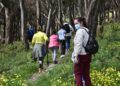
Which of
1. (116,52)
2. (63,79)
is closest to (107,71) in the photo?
(63,79)

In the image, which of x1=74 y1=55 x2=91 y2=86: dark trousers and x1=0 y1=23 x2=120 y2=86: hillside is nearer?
x1=74 y1=55 x2=91 y2=86: dark trousers

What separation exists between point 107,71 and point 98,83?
1.39 m

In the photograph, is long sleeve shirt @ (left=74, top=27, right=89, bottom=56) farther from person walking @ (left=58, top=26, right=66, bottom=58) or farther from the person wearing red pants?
person walking @ (left=58, top=26, right=66, bottom=58)

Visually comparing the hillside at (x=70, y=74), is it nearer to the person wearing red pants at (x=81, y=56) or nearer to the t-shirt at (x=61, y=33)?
the person wearing red pants at (x=81, y=56)

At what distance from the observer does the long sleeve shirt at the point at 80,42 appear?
398 inches

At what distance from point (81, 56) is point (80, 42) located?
0.34 metres

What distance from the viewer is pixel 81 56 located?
10219mm

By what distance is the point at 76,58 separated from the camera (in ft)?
33.1

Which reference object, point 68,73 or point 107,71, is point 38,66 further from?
point 107,71

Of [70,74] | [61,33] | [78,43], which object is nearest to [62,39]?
[61,33]

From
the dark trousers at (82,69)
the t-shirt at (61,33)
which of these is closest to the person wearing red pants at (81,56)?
the dark trousers at (82,69)

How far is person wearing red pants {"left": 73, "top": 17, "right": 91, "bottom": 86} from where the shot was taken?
10125mm

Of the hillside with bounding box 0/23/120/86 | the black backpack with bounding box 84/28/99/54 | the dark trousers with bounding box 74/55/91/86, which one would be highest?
the black backpack with bounding box 84/28/99/54

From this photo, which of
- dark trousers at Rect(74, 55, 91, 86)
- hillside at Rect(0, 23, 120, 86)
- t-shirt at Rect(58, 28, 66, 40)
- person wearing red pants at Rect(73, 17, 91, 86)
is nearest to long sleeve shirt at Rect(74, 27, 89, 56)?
person wearing red pants at Rect(73, 17, 91, 86)
